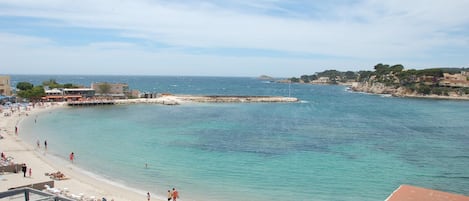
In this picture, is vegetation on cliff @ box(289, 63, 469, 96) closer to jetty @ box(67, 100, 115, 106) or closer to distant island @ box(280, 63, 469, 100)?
distant island @ box(280, 63, 469, 100)

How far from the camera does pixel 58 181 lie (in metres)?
23.6

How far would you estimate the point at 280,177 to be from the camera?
85.3 feet

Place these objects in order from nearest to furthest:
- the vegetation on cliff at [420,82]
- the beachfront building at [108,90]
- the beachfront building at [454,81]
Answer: the beachfront building at [108,90] → the vegetation on cliff at [420,82] → the beachfront building at [454,81]

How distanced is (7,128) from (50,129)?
436cm

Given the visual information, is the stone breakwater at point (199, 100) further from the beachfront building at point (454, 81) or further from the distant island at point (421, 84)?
the beachfront building at point (454, 81)

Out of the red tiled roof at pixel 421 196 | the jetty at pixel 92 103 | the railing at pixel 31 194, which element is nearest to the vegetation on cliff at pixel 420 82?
the jetty at pixel 92 103

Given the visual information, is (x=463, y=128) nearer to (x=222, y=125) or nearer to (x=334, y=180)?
(x=222, y=125)

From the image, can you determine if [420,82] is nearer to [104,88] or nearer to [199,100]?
[199,100]

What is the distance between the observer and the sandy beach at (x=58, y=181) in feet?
70.0

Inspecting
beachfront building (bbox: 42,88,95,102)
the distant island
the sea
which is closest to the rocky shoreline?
the distant island

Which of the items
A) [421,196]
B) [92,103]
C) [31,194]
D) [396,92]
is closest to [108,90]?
[92,103]

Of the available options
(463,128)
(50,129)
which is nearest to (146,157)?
(50,129)

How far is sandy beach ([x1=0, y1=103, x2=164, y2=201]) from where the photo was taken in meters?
21.3

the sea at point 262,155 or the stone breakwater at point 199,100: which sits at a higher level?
the stone breakwater at point 199,100
